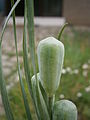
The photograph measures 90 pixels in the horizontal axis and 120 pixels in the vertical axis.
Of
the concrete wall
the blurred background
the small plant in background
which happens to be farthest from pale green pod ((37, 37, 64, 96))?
the concrete wall

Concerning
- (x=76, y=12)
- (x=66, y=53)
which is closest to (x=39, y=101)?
(x=66, y=53)

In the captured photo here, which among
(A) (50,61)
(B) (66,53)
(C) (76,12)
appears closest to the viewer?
(A) (50,61)

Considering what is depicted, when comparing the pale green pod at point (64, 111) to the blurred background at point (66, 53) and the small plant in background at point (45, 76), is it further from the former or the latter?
the blurred background at point (66, 53)

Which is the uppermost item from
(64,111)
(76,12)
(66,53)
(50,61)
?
(50,61)

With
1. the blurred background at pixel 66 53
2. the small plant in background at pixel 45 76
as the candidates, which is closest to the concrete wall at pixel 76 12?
the blurred background at pixel 66 53

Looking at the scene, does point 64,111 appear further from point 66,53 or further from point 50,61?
point 66,53

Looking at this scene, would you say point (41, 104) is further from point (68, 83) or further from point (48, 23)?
point (48, 23)
